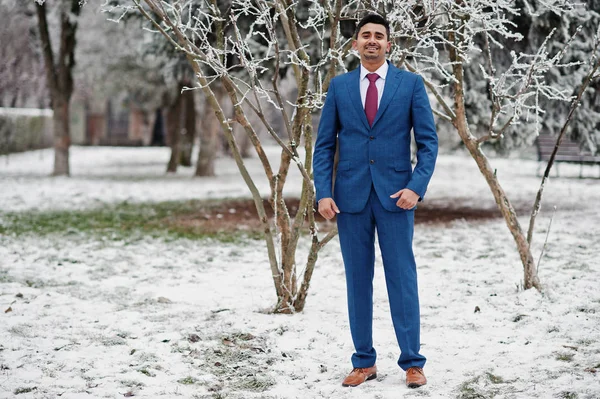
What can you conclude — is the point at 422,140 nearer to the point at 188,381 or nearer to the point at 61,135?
the point at 188,381

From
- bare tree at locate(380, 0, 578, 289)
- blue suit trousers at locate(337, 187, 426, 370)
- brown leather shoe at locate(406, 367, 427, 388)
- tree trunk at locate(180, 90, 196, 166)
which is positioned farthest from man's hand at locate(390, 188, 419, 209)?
tree trunk at locate(180, 90, 196, 166)

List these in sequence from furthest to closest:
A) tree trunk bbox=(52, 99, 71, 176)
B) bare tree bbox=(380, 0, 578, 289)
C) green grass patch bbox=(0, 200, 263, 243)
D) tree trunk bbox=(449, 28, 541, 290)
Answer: tree trunk bbox=(52, 99, 71, 176) < green grass patch bbox=(0, 200, 263, 243) < tree trunk bbox=(449, 28, 541, 290) < bare tree bbox=(380, 0, 578, 289)

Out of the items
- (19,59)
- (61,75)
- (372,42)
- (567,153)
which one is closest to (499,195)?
(372,42)

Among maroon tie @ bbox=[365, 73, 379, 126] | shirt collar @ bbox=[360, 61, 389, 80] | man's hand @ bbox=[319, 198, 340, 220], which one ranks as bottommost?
man's hand @ bbox=[319, 198, 340, 220]

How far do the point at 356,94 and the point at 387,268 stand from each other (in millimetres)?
915

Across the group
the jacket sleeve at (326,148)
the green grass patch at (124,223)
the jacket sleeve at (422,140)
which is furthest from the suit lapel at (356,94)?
the green grass patch at (124,223)

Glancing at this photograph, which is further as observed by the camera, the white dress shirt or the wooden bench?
the wooden bench

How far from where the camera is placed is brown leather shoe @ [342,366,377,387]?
404 cm

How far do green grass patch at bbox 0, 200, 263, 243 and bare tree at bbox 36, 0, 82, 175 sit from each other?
6.22 meters

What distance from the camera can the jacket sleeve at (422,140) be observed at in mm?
3736

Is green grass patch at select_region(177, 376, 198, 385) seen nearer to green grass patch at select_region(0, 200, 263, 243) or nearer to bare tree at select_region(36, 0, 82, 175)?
green grass patch at select_region(0, 200, 263, 243)

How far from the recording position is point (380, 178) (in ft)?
12.5

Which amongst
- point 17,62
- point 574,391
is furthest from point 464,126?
point 17,62

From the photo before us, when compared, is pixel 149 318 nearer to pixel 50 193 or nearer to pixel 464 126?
pixel 464 126
